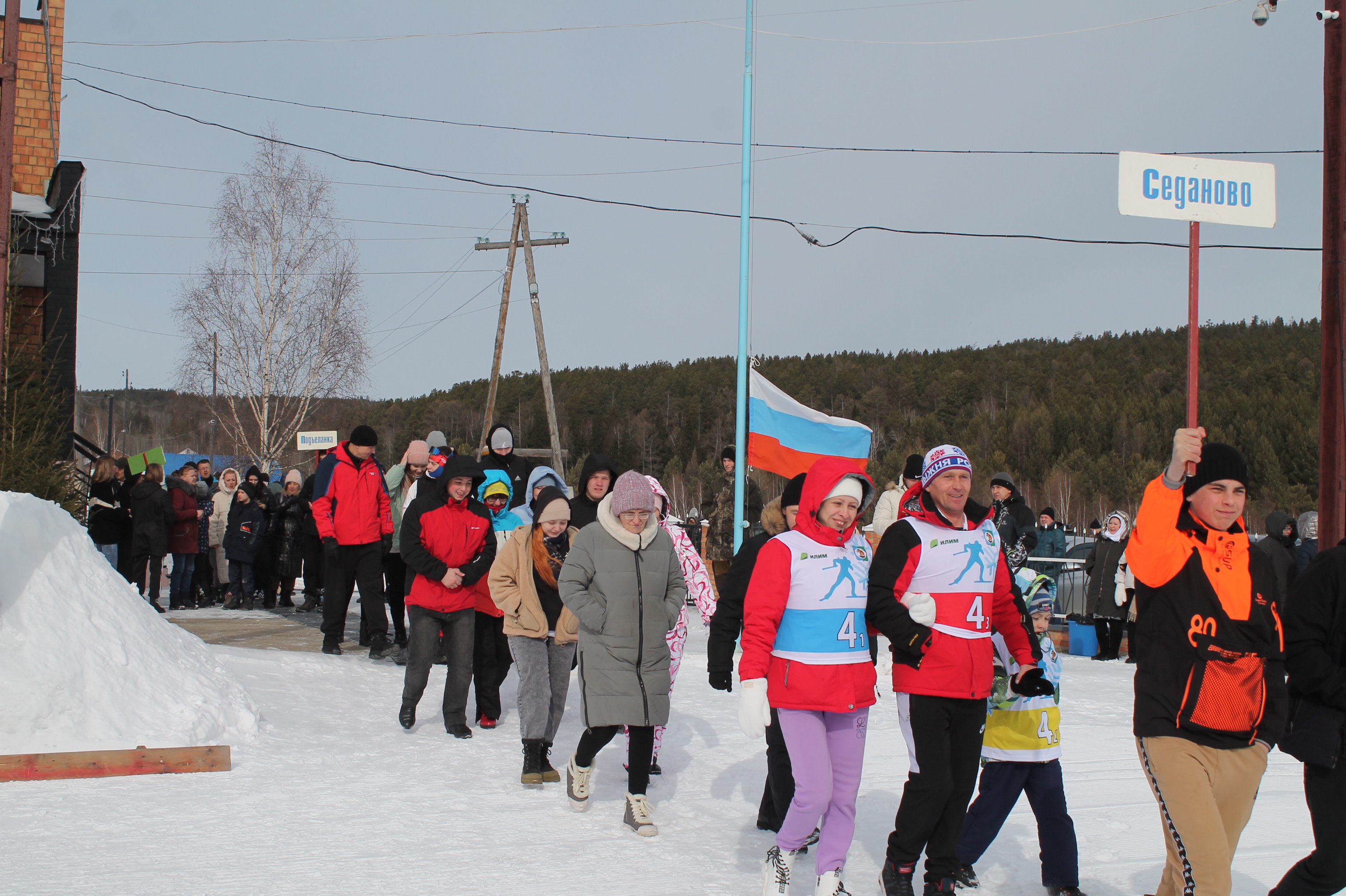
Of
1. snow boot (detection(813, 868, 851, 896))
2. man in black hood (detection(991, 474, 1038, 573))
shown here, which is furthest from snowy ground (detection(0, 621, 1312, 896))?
man in black hood (detection(991, 474, 1038, 573))

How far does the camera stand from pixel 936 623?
14.1ft

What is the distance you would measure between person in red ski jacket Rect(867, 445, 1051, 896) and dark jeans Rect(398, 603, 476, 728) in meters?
3.83

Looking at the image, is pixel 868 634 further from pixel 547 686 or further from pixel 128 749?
pixel 128 749

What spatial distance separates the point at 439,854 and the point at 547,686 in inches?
62.3

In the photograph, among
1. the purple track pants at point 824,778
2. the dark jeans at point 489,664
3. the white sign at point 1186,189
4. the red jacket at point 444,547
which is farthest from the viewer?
the dark jeans at point 489,664

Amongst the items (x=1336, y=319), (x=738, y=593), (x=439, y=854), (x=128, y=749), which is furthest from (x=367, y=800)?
(x=1336, y=319)

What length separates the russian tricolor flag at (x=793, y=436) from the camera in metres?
11.6

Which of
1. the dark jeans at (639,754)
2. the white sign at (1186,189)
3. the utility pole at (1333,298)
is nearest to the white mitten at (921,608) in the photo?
the dark jeans at (639,754)

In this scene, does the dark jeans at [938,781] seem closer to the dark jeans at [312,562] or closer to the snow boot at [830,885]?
the snow boot at [830,885]

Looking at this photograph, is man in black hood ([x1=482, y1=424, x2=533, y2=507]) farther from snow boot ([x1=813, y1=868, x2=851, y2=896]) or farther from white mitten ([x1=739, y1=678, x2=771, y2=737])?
snow boot ([x1=813, y1=868, x2=851, y2=896])

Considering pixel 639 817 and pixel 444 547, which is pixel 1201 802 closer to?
pixel 639 817

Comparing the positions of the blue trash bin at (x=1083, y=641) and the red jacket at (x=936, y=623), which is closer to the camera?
the red jacket at (x=936, y=623)

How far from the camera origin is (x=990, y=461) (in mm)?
104562

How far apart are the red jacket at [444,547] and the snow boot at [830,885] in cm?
382
